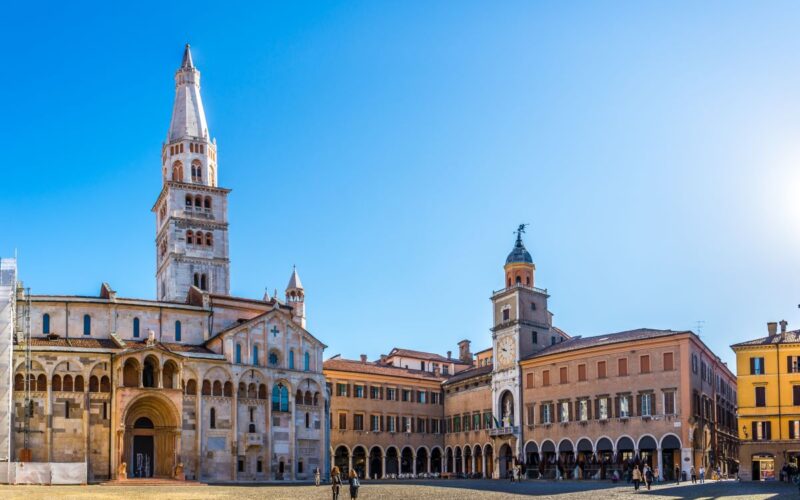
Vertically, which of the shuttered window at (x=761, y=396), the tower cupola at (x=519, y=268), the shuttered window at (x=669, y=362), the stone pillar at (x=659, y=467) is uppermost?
the tower cupola at (x=519, y=268)

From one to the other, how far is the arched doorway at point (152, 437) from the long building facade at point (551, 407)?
68.0 ft

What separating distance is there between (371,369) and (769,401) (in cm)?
3441

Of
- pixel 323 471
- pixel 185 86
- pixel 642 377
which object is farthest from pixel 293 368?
pixel 185 86

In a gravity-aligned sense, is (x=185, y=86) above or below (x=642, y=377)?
above

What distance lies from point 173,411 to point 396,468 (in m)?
29.5

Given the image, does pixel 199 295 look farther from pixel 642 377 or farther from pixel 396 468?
pixel 642 377

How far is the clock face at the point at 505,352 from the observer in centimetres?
8069

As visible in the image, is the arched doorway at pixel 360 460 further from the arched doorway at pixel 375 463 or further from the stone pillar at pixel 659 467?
the stone pillar at pixel 659 467

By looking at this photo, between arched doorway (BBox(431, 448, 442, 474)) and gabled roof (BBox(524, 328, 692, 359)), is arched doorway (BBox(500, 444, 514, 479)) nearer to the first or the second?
gabled roof (BBox(524, 328, 692, 359))

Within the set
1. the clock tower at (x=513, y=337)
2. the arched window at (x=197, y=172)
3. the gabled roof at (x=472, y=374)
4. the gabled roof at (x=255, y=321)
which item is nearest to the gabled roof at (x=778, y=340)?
the clock tower at (x=513, y=337)

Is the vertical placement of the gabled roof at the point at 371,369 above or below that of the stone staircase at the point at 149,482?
above

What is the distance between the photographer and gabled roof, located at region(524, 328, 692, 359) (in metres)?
69.2

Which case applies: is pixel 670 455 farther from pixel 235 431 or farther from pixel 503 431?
pixel 235 431

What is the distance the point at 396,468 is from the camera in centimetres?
8800
